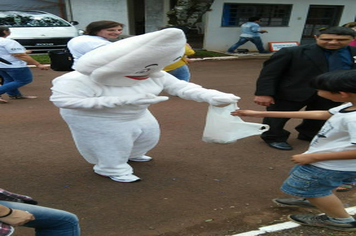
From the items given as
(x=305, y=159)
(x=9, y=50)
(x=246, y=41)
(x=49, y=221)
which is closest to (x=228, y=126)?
(x=305, y=159)

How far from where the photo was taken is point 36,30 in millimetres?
9305

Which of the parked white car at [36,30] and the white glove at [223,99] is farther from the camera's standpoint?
the parked white car at [36,30]

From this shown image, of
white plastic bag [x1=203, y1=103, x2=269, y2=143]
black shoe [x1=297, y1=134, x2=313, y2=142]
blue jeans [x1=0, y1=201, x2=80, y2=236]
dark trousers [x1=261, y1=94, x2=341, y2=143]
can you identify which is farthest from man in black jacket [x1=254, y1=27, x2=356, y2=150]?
blue jeans [x1=0, y1=201, x2=80, y2=236]

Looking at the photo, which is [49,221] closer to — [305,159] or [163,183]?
[163,183]

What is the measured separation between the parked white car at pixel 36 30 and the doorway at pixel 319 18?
10565 mm

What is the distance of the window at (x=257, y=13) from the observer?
41.6 feet

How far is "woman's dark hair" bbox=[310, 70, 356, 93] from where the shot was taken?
193 centimetres

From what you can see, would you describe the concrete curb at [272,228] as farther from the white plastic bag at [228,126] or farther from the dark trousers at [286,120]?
the dark trousers at [286,120]

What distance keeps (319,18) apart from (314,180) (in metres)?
14.5

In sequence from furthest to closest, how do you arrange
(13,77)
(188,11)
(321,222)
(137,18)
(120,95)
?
1. (137,18)
2. (188,11)
3. (13,77)
4. (120,95)
5. (321,222)

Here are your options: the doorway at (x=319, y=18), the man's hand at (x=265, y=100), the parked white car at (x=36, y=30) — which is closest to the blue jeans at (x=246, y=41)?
the doorway at (x=319, y=18)

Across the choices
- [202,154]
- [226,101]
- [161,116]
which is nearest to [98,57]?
[226,101]

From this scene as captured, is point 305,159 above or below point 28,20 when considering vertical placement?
above

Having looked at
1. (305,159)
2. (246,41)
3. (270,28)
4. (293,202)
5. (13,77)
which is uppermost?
(305,159)
